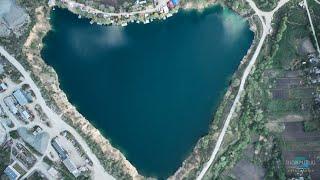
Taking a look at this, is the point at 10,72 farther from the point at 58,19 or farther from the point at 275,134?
the point at 275,134

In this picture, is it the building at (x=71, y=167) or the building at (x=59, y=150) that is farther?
the building at (x=59, y=150)

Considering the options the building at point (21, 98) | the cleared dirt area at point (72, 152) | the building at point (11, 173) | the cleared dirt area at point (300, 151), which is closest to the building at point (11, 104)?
the building at point (21, 98)

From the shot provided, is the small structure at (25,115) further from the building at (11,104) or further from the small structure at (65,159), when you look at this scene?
the small structure at (65,159)

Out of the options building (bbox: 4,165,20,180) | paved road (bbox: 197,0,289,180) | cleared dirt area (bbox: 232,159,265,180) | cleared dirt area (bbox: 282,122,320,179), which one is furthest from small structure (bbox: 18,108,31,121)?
cleared dirt area (bbox: 282,122,320,179)

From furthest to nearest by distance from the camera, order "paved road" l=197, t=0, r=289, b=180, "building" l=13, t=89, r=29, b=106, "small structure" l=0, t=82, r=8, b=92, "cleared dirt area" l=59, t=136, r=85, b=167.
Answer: "small structure" l=0, t=82, r=8, b=92, "building" l=13, t=89, r=29, b=106, "cleared dirt area" l=59, t=136, r=85, b=167, "paved road" l=197, t=0, r=289, b=180

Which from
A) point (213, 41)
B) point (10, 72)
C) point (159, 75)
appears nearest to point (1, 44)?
point (10, 72)

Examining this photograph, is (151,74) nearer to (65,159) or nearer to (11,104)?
(65,159)

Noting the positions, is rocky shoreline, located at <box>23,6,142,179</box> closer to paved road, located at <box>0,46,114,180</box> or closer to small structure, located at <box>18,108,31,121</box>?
paved road, located at <box>0,46,114,180</box>
